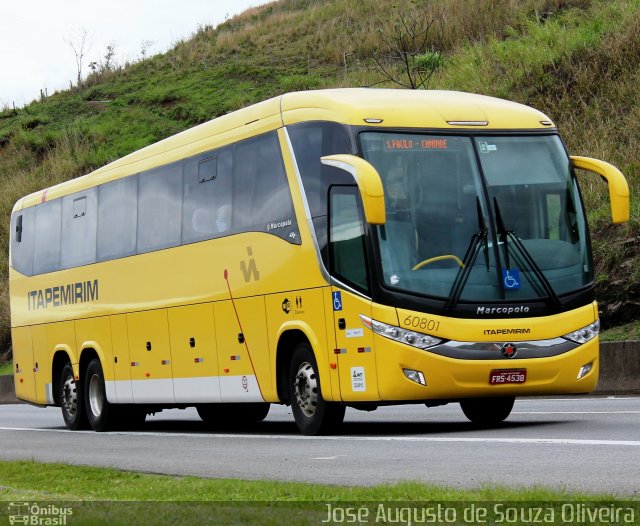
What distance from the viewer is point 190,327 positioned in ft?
63.7

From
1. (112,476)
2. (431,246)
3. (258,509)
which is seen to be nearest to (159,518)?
(258,509)

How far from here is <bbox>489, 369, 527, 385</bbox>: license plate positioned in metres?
15.1

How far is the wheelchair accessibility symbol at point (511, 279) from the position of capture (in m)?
15.4

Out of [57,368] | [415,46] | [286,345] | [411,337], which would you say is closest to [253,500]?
[411,337]

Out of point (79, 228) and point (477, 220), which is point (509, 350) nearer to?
point (477, 220)

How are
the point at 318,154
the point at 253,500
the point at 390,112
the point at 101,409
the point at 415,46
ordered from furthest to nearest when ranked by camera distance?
the point at 415,46, the point at 101,409, the point at 318,154, the point at 390,112, the point at 253,500

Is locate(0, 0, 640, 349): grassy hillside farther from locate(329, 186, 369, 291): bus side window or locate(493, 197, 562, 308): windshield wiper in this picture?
locate(329, 186, 369, 291): bus side window

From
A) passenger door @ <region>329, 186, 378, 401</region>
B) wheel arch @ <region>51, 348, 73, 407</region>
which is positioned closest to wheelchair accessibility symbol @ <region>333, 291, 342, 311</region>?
passenger door @ <region>329, 186, 378, 401</region>

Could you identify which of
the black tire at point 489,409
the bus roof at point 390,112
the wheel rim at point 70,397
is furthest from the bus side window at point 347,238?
the wheel rim at point 70,397

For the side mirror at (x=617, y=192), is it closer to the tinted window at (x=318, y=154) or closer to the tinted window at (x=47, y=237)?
the tinted window at (x=318, y=154)

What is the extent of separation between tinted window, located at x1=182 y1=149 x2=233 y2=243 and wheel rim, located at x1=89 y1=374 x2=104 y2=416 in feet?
13.4

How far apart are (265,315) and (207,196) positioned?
2.28m

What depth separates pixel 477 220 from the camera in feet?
50.9

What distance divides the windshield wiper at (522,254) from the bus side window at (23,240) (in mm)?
12046
